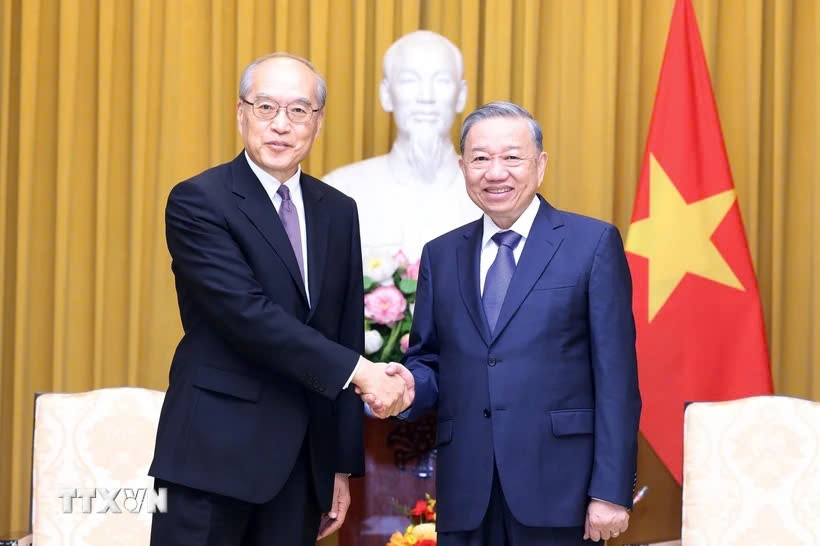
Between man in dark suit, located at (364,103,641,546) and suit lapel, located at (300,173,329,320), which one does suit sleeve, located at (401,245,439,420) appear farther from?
suit lapel, located at (300,173,329,320)

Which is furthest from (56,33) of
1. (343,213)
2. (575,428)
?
(575,428)

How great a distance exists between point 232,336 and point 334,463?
1.29 ft

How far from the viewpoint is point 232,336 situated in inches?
84.2

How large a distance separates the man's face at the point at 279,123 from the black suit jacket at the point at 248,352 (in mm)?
60

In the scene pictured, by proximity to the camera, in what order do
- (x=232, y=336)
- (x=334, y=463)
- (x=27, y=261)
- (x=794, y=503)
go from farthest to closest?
1. (x=27, y=261)
2. (x=794, y=503)
3. (x=334, y=463)
4. (x=232, y=336)

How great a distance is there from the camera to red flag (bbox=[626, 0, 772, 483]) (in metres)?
3.47

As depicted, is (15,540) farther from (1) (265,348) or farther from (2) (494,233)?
(2) (494,233)

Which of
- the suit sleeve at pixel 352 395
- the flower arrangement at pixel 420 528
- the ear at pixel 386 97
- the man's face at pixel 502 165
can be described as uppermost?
the ear at pixel 386 97

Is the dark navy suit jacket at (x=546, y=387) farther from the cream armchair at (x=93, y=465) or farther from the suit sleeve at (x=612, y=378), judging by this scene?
the cream armchair at (x=93, y=465)

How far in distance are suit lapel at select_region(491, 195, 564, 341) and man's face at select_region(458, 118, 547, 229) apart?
0.08 meters

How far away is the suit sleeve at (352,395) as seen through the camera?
2318mm

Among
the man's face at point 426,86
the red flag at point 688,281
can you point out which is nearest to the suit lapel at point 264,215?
the man's face at point 426,86

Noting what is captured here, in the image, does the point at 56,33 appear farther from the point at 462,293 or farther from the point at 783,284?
the point at 783,284

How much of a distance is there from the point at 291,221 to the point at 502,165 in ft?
1.66
